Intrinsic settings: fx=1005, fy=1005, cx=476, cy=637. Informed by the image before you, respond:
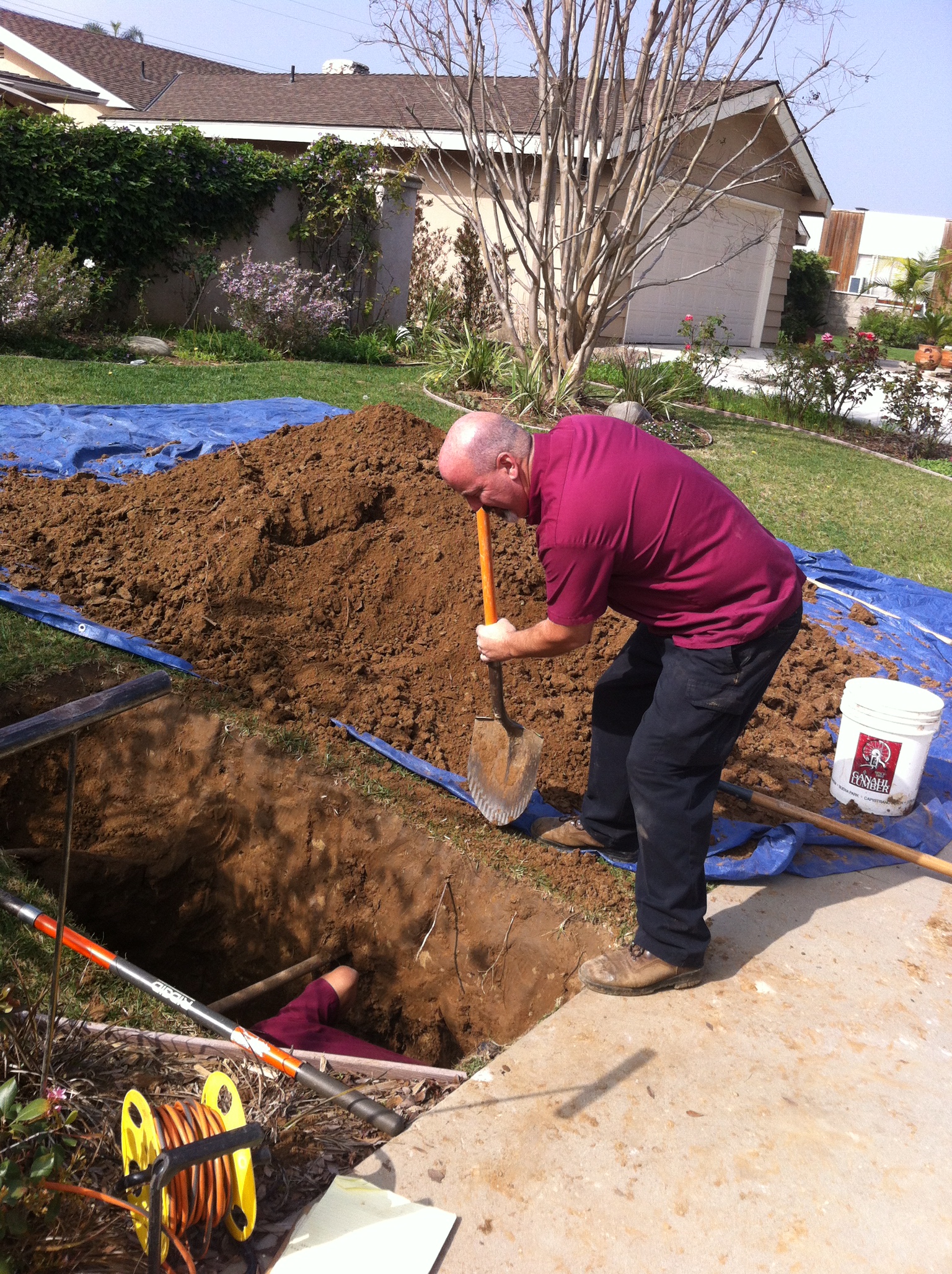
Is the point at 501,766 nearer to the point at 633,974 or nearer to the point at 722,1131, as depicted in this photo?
the point at 633,974

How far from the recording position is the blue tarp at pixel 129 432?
267 inches

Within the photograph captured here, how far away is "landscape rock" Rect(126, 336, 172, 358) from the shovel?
968 cm

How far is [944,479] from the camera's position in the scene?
1209cm

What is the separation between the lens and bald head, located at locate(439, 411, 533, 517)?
2834 millimetres

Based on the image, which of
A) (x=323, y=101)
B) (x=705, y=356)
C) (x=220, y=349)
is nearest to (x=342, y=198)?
(x=220, y=349)

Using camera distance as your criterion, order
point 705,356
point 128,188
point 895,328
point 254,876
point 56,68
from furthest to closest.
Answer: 1. point 895,328
2. point 56,68
3. point 705,356
4. point 128,188
5. point 254,876

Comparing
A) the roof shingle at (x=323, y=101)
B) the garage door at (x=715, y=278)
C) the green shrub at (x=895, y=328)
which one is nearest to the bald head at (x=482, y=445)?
the roof shingle at (x=323, y=101)

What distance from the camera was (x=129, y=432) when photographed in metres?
7.55

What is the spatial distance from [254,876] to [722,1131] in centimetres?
220

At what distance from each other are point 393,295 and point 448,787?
13022 millimetres

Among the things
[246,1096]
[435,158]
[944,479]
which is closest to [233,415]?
[246,1096]

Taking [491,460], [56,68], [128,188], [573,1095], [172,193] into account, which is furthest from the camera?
[56,68]

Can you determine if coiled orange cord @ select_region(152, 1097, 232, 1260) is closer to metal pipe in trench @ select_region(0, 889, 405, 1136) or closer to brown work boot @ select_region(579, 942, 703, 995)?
metal pipe in trench @ select_region(0, 889, 405, 1136)

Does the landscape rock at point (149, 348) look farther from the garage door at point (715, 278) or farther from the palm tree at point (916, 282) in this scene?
the palm tree at point (916, 282)
